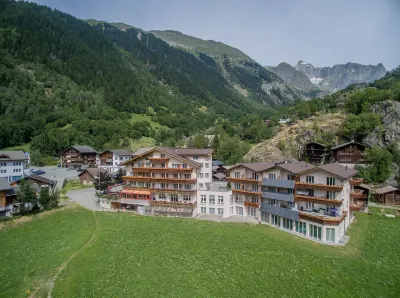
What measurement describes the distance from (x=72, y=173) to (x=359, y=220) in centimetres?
8618

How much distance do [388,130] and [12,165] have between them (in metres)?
106

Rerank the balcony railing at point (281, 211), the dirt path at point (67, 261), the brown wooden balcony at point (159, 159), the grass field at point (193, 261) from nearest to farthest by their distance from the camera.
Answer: the grass field at point (193, 261)
the dirt path at point (67, 261)
the balcony railing at point (281, 211)
the brown wooden balcony at point (159, 159)

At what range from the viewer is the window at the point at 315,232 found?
4319cm

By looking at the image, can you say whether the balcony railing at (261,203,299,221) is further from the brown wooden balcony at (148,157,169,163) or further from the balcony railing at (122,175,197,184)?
the brown wooden balcony at (148,157,169,163)

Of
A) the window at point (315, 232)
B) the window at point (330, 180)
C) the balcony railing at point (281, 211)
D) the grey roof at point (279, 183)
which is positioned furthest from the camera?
the grey roof at point (279, 183)

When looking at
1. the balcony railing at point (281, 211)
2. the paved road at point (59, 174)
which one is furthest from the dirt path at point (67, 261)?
the paved road at point (59, 174)

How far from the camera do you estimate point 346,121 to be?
9869cm

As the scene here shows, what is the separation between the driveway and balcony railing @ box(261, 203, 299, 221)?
3274 cm

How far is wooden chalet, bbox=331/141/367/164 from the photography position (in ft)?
264

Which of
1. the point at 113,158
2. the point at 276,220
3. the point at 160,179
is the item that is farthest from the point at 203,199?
the point at 113,158

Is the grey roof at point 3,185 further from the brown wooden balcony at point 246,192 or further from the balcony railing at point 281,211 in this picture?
the balcony railing at point 281,211

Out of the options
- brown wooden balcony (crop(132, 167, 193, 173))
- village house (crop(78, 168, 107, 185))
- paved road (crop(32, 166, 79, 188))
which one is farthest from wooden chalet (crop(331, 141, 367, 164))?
paved road (crop(32, 166, 79, 188))

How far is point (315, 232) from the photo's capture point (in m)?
43.7

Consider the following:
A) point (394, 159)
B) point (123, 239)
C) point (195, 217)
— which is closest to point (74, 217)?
point (123, 239)
